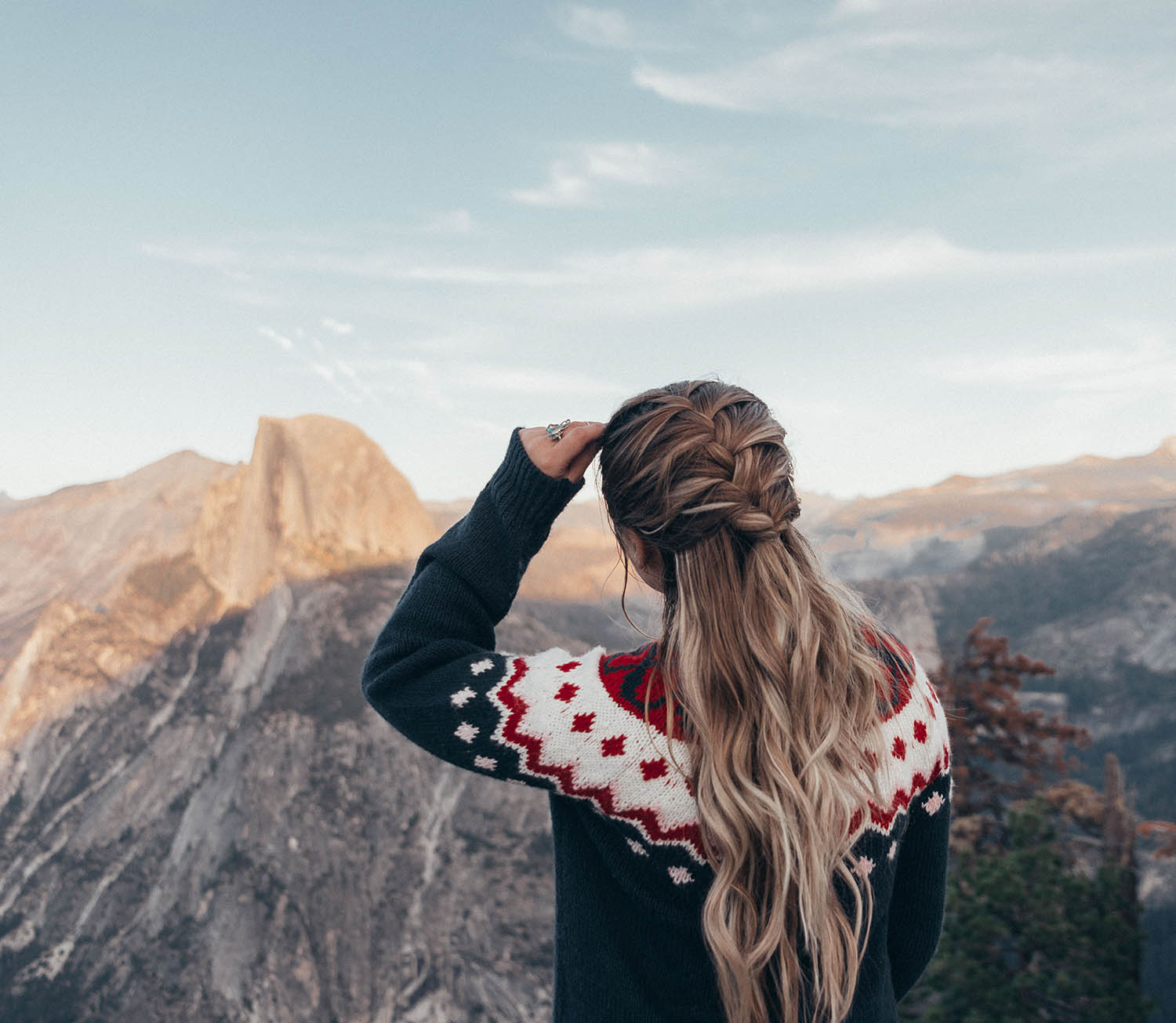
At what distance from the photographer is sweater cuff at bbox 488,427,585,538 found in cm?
146

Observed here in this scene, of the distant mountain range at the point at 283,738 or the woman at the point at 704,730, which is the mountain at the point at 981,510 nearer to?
the distant mountain range at the point at 283,738

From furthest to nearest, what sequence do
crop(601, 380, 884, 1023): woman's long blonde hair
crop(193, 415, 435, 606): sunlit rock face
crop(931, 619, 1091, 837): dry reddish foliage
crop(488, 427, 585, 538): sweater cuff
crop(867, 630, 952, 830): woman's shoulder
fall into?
crop(193, 415, 435, 606): sunlit rock face → crop(931, 619, 1091, 837): dry reddish foliage → crop(488, 427, 585, 538): sweater cuff → crop(867, 630, 952, 830): woman's shoulder → crop(601, 380, 884, 1023): woman's long blonde hair

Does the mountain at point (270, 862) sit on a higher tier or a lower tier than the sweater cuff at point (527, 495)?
lower

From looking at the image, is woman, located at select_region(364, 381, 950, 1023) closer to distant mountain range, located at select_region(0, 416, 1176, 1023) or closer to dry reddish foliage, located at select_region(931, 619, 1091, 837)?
distant mountain range, located at select_region(0, 416, 1176, 1023)

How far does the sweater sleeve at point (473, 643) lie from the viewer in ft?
4.11

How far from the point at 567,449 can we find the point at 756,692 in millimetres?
553

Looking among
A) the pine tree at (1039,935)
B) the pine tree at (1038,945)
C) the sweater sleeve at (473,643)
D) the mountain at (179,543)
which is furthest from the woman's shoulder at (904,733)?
the mountain at (179,543)

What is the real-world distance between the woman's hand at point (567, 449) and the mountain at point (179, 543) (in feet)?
37.8

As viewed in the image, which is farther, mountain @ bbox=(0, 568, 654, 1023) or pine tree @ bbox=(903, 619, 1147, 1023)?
mountain @ bbox=(0, 568, 654, 1023)

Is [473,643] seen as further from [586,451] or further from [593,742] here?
[586,451]

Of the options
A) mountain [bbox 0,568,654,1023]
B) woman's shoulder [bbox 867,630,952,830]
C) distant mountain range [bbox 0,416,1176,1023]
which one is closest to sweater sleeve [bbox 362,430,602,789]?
woman's shoulder [bbox 867,630,952,830]

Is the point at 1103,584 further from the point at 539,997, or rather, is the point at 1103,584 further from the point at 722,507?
the point at 722,507

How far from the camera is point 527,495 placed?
4.80ft

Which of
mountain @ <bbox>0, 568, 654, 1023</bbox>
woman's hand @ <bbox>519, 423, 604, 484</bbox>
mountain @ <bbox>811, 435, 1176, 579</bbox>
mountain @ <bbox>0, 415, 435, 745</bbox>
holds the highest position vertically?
mountain @ <bbox>811, 435, 1176, 579</bbox>
